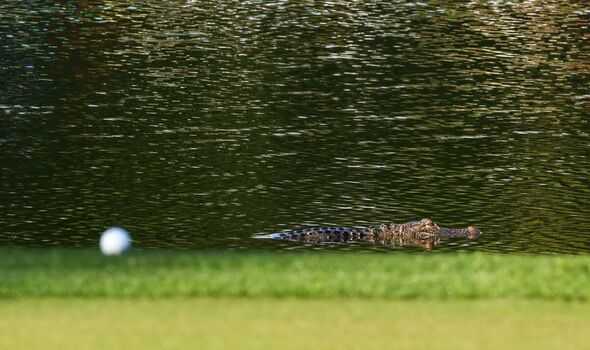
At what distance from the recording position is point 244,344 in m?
10.8

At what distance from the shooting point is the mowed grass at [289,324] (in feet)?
35.6

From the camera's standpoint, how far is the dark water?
2708cm

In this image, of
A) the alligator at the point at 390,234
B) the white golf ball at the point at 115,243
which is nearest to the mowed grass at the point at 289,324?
the white golf ball at the point at 115,243

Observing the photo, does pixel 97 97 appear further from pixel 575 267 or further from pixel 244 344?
pixel 244 344

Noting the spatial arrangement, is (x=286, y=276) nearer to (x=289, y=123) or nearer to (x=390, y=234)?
(x=390, y=234)

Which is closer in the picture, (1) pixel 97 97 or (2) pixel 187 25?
(1) pixel 97 97

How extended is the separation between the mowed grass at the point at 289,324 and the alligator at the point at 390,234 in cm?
1195

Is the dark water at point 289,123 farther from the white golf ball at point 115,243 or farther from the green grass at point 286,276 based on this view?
the green grass at point 286,276

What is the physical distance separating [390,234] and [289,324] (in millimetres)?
13368

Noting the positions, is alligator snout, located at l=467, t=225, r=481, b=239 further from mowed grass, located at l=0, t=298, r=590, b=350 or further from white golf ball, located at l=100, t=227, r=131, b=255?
mowed grass, located at l=0, t=298, r=590, b=350

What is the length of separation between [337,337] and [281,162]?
833 inches

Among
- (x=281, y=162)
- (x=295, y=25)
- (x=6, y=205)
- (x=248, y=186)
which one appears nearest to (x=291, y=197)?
(x=248, y=186)

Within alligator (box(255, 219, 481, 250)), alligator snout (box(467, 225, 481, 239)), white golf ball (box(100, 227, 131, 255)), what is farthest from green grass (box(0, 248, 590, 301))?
alligator snout (box(467, 225, 481, 239))

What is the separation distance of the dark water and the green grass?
8773mm
